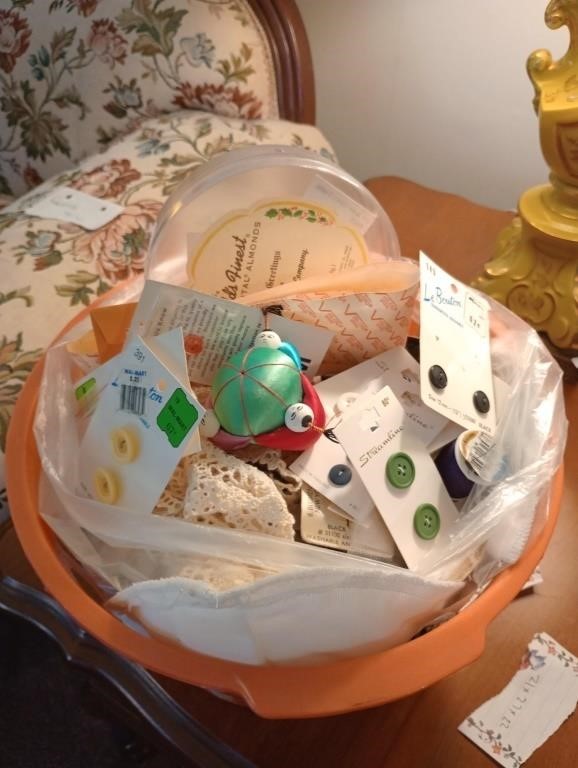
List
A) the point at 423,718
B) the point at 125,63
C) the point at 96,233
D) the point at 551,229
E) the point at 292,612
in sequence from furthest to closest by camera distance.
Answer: the point at 125,63, the point at 96,233, the point at 551,229, the point at 423,718, the point at 292,612

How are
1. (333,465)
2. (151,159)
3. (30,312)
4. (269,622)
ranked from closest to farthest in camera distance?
(269,622)
(333,465)
(30,312)
(151,159)

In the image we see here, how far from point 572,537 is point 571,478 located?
0.06 meters

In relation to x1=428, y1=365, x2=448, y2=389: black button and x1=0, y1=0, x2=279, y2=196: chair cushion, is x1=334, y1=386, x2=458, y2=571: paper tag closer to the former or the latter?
x1=428, y1=365, x2=448, y2=389: black button

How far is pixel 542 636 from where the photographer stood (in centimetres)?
54

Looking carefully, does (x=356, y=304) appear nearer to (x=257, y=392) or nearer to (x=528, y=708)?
(x=257, y=392)

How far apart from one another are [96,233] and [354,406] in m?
0.45

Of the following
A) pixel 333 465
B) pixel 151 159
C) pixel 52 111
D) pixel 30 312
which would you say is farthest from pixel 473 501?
pixel 52 111

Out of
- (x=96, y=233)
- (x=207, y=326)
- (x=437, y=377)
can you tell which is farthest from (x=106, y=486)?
(x=96, y=233)

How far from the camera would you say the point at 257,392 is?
46cm

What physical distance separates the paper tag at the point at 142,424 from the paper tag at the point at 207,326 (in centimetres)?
4

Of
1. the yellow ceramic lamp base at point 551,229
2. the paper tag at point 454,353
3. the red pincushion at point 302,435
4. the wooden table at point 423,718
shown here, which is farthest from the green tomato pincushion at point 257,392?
the yellow ceramic lamp base at point 551,229

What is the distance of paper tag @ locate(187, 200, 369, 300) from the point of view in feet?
1.83

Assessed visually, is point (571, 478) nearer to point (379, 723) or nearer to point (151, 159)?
point (379, 723)

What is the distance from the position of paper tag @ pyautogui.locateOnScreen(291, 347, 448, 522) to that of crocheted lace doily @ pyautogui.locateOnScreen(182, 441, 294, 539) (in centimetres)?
4
